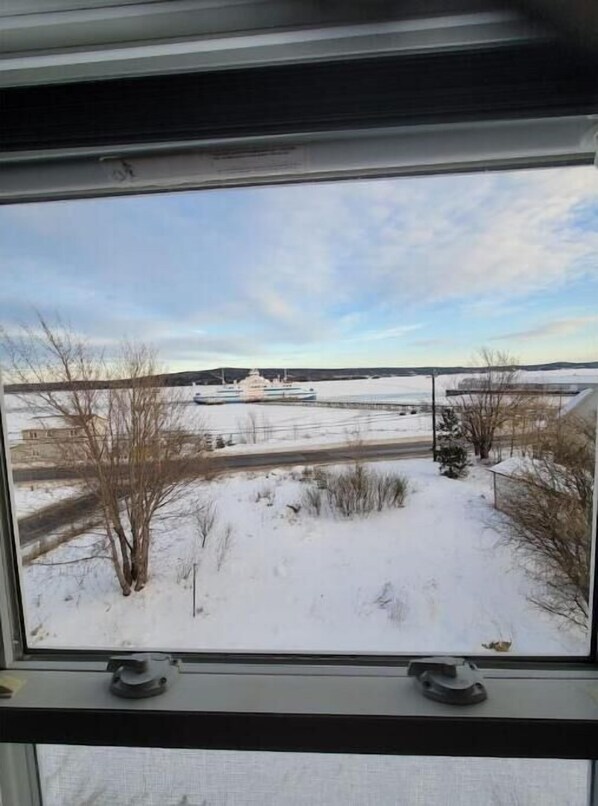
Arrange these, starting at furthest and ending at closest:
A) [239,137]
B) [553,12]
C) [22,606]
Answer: [22,606] < [239,137] < [553,12]

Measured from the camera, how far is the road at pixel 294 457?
799 millimetres

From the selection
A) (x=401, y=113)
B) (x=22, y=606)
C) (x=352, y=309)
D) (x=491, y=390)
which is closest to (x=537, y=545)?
(x=491, y=390)

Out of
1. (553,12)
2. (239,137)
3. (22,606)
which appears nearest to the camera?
(553,12)

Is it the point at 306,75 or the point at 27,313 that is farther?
the point at 27,313

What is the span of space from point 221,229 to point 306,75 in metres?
0.31

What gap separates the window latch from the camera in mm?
745

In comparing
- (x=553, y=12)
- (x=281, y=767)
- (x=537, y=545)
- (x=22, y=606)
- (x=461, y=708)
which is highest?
(x=553, y=12)

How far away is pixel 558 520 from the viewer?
0.77m

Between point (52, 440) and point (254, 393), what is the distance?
0.44 m

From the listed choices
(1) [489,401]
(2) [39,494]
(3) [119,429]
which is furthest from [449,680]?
(2) [39,494]

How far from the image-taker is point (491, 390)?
767 mm

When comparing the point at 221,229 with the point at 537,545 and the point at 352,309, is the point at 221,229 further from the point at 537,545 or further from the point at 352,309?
the point at 537,545

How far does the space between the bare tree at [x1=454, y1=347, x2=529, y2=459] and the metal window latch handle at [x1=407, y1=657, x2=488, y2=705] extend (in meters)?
0.40

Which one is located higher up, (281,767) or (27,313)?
(27,313)
